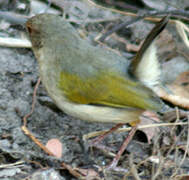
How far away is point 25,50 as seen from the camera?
4578 mm

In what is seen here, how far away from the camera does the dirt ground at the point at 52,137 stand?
3.40 metres

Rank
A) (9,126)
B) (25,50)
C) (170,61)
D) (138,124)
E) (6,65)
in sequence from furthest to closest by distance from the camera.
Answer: (170,61)
(25,50)
(6,65)
(138,124)
(9,126)

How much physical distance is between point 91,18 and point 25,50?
129 cm

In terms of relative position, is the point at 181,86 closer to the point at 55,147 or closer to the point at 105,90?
the point at 105,90

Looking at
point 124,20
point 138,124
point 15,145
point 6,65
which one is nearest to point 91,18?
point 124,20

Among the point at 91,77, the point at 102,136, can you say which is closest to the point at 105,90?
the point at 91,77

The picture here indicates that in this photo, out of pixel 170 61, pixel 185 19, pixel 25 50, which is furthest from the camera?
pixel 185 19

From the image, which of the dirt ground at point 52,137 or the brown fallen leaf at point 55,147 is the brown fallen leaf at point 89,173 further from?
the brown fallen leaf at point 55,147

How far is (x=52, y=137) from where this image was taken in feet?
12.5

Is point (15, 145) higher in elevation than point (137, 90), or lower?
lower

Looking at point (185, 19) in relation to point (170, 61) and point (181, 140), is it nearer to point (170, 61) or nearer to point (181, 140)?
point (170, 61)

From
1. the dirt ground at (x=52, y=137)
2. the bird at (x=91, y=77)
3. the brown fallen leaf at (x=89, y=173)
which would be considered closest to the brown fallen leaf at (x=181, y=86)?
the dirt ground at (x=52, y=137)

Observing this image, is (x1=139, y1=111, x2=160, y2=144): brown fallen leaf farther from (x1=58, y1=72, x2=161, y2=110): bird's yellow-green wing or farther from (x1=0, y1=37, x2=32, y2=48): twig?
(x1=0, y1=37, x2=32, y2=48): twig

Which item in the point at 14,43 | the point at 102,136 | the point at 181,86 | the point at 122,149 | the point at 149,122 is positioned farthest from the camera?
the point at 181,86
